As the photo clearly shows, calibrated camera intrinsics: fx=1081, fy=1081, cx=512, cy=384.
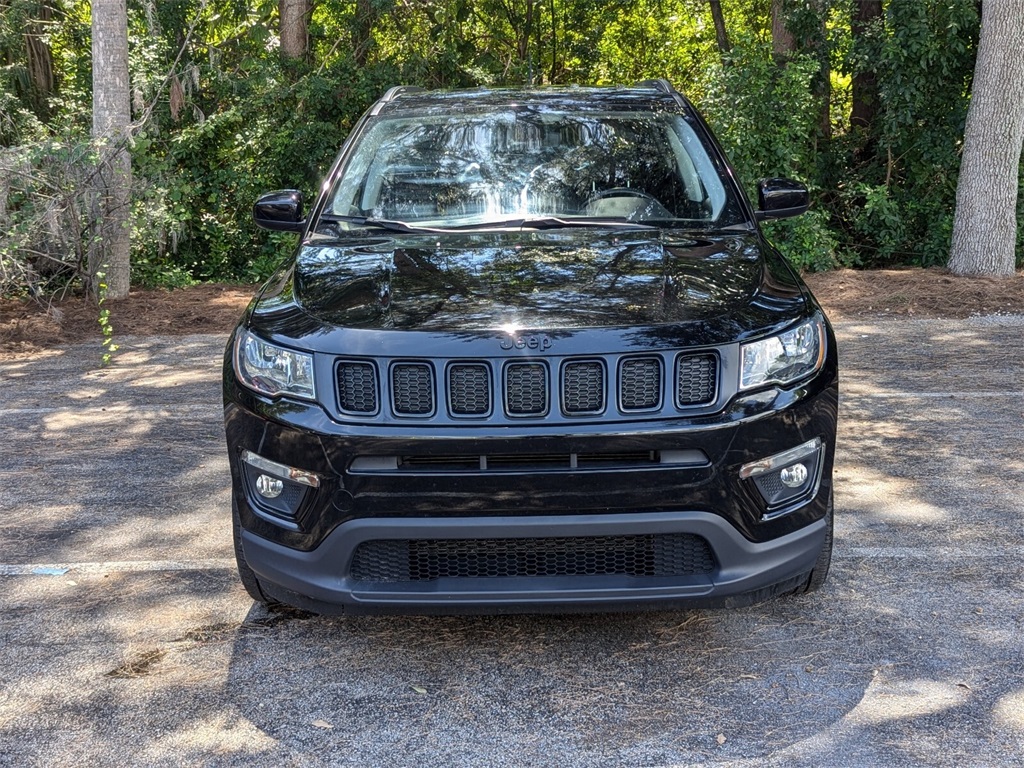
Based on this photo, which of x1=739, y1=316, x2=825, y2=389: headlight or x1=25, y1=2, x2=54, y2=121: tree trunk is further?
x1=25, y1=2, x2=54, y2=121: tree trunk

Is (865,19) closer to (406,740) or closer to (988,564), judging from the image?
(988,564)

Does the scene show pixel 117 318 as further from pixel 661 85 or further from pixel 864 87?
pixel 864 87

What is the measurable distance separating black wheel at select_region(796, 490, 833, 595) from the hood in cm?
65

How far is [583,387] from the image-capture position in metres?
3.08

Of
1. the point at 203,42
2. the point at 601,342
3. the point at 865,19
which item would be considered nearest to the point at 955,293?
the point at 865,19

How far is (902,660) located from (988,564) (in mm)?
970

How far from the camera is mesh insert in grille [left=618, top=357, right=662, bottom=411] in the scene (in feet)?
10.1

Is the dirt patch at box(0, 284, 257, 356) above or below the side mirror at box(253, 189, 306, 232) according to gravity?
below

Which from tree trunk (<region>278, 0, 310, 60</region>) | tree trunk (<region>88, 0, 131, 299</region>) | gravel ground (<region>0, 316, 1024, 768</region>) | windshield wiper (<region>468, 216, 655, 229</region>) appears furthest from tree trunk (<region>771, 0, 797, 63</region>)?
windshield wiper (<region>468, 216, 655, 229</region>)

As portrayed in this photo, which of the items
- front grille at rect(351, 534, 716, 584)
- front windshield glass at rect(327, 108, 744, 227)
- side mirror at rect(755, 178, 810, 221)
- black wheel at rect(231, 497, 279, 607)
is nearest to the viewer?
front grille at rect(351, 534, 716, 584)

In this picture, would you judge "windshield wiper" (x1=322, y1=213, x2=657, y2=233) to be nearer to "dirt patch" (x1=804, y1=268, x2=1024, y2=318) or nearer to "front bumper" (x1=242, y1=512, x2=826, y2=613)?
"front bumper" (x1=242, y1=512, x2=826, y2=613)

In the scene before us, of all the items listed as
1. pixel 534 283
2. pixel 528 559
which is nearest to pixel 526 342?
pixel 534 283

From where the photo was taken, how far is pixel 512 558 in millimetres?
3154

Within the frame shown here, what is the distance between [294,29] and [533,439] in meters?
12.8
